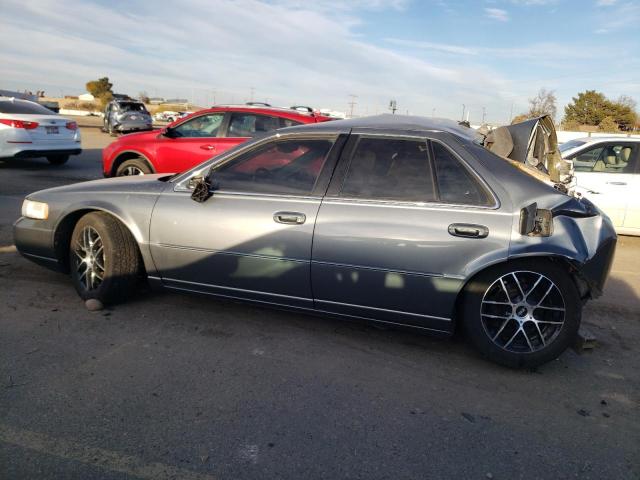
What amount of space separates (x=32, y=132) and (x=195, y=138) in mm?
5117

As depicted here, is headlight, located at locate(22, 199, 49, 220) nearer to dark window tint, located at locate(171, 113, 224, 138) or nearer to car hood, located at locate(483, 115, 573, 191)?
car hood, located at locate(483, 115, 573, 191)

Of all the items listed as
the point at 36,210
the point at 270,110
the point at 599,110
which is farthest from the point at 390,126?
the point at 599,110

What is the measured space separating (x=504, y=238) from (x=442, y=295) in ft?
1.72

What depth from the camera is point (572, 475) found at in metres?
2.33

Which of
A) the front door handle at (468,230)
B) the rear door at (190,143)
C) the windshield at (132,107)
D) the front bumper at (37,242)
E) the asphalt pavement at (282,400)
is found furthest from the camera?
the windshield at (132,107)

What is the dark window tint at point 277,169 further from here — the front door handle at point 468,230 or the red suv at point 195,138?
the red suv at point 195,138

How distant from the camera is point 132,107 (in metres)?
26.3

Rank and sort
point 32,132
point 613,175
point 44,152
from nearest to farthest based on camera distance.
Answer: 1. point 613,175
2. point 32,132
3. point 44,152

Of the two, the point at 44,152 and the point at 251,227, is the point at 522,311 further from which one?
the point at 44,152

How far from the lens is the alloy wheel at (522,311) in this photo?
3.16 m

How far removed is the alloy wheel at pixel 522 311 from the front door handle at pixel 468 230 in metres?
0.31

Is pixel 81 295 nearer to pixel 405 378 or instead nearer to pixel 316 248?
pixel 316 248

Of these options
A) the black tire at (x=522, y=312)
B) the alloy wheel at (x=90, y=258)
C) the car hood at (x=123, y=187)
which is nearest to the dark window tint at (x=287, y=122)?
the car hood at (x=123, y=187)

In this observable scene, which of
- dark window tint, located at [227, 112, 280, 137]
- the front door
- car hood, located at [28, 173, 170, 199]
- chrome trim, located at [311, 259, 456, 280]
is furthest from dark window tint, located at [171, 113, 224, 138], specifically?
chrome trim, located at [311, 259, 456, 280]
